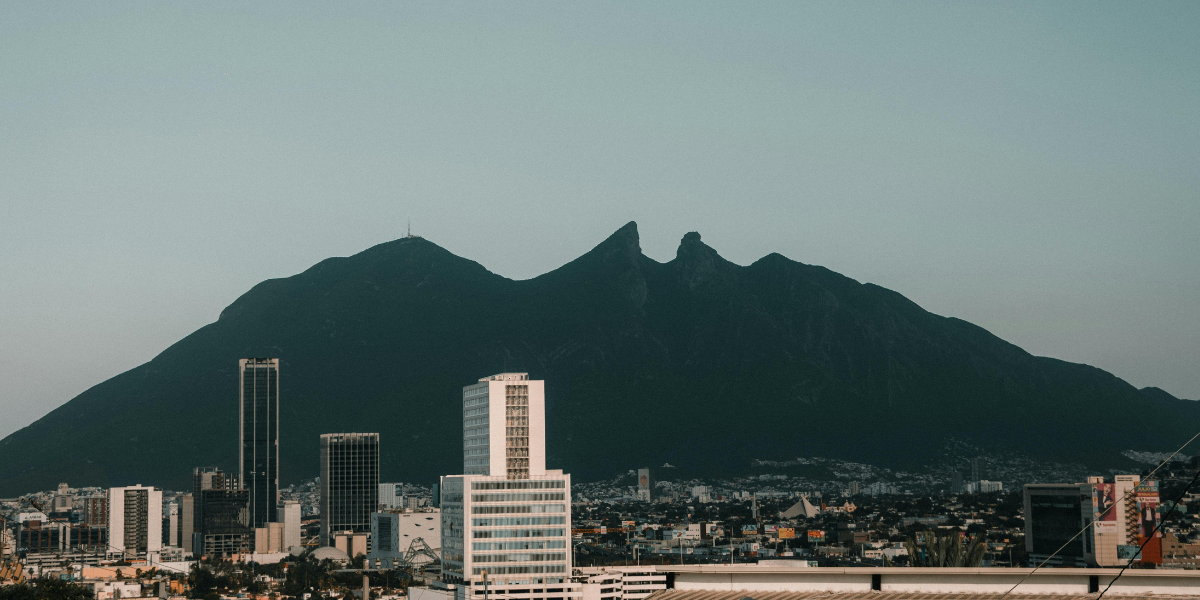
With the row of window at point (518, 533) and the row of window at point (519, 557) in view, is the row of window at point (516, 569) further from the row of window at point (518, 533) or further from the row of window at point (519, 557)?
the row of window at point (518, 533)

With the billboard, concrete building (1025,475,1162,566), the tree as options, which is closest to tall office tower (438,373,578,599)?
concrete building (1025,475,1162,566)

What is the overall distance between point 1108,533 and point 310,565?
387 feet

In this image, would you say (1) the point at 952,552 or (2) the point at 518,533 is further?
(2) the point at 518,533

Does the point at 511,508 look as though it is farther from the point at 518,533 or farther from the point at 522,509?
the point at 518,533

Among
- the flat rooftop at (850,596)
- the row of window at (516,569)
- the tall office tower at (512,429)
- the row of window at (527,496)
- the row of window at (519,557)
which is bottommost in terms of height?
the row of window at (516,569)

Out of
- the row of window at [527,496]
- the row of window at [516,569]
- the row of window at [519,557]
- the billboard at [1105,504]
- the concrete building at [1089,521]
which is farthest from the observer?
the billboard at [1105,504]

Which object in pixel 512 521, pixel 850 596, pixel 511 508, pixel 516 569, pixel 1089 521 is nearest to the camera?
pixel 850 596

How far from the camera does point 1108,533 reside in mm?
117938

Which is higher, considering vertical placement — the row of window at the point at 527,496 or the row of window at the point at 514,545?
the row of window at the point at 527,496

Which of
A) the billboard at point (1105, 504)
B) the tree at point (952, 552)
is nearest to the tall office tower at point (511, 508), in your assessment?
the billboard at point (1105, 504)

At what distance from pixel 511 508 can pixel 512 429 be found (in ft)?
22.1

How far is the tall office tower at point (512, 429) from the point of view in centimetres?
11144

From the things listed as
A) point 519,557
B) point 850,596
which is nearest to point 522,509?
point 519,557

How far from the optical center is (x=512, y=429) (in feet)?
368
